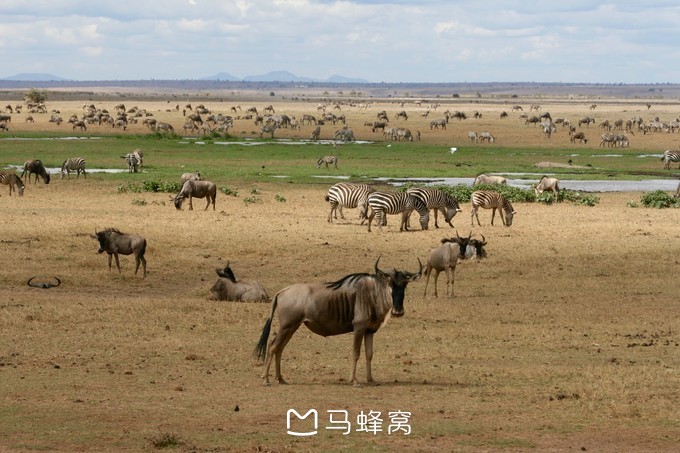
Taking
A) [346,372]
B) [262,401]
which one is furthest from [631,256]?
[262,401]

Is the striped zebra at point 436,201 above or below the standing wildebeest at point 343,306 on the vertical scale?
below

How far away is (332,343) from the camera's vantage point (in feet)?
47.3

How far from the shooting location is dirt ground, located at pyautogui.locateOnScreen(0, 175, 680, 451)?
9688 millimetres

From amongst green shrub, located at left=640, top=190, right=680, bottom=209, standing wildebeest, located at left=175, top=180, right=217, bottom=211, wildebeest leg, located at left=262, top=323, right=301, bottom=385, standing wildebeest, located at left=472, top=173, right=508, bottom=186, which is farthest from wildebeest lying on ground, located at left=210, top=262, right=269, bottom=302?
standing wildebeest, located at left=472, top=173, right=508, bottom=186

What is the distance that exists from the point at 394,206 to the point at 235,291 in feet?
32.0

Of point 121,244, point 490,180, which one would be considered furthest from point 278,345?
point 490,180

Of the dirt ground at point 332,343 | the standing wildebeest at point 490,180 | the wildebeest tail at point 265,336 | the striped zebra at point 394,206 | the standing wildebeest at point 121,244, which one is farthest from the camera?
the standing wildebeest at point 490,180

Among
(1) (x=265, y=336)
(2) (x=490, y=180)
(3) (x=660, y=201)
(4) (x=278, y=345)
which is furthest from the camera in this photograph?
(2) (x=490, y=180)

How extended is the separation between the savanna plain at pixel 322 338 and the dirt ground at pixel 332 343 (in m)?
0.04

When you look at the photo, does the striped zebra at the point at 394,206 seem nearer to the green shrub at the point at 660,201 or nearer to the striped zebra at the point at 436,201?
the striped zebra at the point at 436,201

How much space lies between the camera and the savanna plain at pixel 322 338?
383 inches
